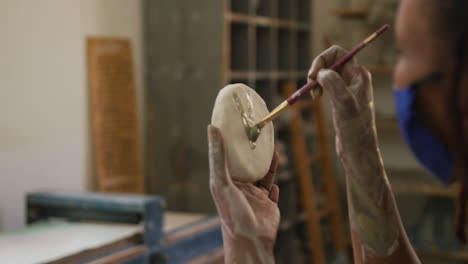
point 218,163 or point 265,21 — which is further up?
point 265,21

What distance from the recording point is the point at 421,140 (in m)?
0.78

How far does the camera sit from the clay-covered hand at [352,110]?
1.10 meters

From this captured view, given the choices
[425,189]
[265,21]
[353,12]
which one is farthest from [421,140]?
[353,12]

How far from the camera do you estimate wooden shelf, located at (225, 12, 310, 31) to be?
11.2ft

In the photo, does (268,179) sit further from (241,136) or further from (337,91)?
(337,91)

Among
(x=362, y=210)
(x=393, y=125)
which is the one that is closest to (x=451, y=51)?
(x=362, y=210)

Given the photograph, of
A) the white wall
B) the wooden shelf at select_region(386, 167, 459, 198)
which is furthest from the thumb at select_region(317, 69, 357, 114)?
the wooden shelf at select_region(386, 167, 459, 198)

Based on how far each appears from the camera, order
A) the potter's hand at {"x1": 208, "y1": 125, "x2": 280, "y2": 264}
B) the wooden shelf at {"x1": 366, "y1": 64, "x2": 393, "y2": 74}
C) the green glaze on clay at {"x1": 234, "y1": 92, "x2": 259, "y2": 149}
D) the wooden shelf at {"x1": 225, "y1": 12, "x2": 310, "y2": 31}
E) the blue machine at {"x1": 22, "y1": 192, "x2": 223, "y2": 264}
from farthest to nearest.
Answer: the wooden shelf at {"x1": 366, "y1": 64, "x2": 393, "y2": 74} → the wooden shelf at {"x1": 225, "y1": 12, "x2": 310, "y2": 31} → the blue machine at {"x1": 22, "y1": 192, "x2": 223, "y2": 264} → the green glaze on clay at {"x1": 234, "y1": 92, "x2": 259, "y2": 149} → the potter's hand at {"x1": 208, "y1": 125, "x2": 280, "y2": 264}

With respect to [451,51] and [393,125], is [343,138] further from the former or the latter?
[393,125]

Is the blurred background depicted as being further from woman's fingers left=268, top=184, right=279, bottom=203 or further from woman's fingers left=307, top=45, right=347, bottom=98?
woman's fingers left=307, top=45, right=347, bottom=98

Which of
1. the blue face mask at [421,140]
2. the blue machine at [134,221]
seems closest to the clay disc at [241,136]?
the blue face mask at [421,140]

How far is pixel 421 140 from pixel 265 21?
3028 mm

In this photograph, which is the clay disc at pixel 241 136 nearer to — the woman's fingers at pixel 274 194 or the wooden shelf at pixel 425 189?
the woman's fingers at pixel 274 194

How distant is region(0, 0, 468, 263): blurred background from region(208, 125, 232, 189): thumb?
1.47 meters
